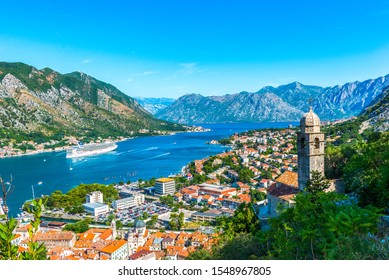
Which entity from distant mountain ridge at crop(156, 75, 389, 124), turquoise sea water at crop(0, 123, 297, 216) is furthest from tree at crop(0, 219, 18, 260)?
distant mountain ridge at crop(156, 75, 389, 124)

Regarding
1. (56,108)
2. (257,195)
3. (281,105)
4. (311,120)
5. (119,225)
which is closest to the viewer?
(311,120)

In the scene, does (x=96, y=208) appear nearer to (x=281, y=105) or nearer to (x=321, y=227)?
(x=321, y=227)

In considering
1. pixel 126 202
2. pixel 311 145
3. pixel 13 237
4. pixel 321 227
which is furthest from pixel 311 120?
pixel 126 202

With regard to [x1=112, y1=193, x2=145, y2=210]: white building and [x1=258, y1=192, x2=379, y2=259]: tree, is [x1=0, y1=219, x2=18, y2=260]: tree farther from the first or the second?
[x1=112, y1=193, x2=145, y2=210]: white building

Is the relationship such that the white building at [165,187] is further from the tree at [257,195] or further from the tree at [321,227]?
the tree at [321,227]

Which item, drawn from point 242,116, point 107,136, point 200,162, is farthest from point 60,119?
point 242,116

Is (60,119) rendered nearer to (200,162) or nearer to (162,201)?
(200,162)
